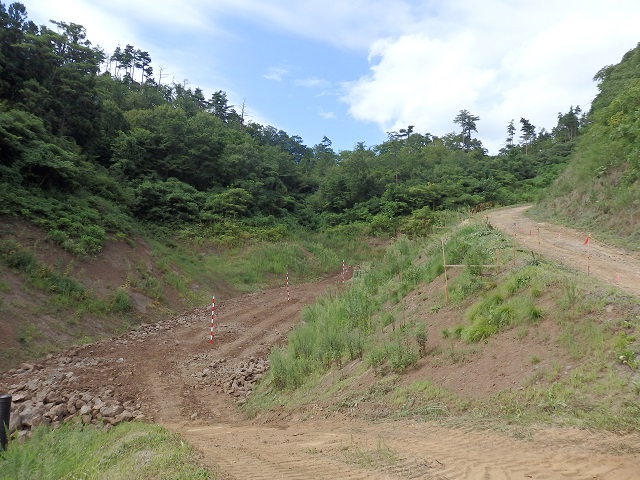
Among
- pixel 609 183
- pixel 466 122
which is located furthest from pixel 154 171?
pixel 466 122

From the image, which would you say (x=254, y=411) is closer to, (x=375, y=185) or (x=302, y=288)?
Result: (x=302, y=288)

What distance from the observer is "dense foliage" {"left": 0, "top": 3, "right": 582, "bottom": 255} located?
17391 millimetres

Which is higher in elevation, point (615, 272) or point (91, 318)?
point (615, 272)

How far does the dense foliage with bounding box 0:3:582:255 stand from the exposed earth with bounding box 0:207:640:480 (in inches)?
269

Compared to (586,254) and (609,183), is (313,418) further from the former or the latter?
(609,183)

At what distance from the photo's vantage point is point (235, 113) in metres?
72.9

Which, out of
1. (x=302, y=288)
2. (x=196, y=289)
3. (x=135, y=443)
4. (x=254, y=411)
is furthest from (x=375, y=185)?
(x=135, y=443)

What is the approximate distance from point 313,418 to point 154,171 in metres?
26.8

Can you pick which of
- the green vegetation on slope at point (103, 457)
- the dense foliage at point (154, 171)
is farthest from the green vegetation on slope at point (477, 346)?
the dense foliage at point (154, 171)

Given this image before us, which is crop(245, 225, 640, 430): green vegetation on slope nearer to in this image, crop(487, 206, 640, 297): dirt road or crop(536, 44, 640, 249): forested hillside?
crop(487, 206, 640, 297): dirt road

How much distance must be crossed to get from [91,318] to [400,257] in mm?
10614

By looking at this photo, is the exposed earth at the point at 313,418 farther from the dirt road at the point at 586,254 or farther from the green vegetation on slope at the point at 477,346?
the green vegetation on slope at the point at 477,346

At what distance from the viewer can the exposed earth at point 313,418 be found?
4082mm

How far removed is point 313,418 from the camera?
23.6 ft
